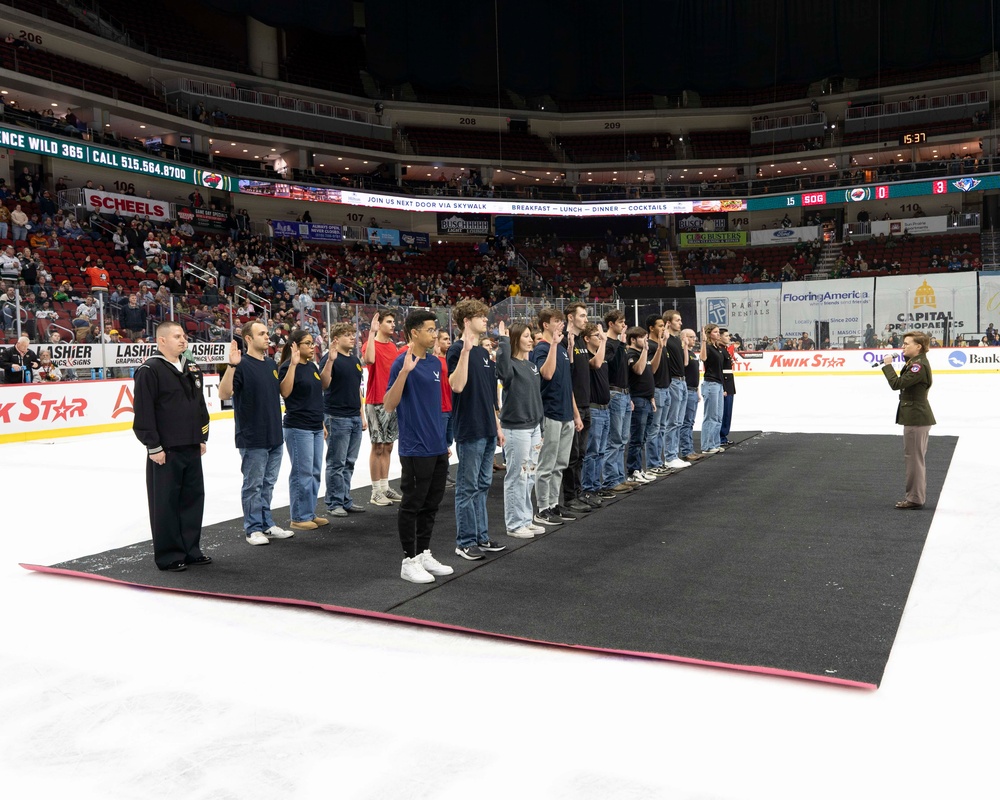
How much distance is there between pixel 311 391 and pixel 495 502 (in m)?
2.17

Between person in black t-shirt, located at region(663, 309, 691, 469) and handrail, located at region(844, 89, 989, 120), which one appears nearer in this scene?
person in black t-shirt, located at region(663, 309, 691, 469)

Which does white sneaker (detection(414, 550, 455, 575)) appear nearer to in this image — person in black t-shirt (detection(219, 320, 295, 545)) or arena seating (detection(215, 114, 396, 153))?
person in black t-shirt (detection(219, 320, 295, 545))

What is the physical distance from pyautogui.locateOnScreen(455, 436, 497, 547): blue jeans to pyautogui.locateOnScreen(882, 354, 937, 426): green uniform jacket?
360cm

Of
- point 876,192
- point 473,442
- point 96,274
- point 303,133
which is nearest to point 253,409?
point 473,442

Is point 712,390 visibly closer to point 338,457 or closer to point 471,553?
point 338,457

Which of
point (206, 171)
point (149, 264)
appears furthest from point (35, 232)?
point (206, 171)

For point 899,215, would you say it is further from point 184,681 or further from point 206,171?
point 184,681

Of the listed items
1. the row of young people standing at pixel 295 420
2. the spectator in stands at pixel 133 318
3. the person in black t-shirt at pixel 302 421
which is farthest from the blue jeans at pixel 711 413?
the spectator in stands at pixel 133 318

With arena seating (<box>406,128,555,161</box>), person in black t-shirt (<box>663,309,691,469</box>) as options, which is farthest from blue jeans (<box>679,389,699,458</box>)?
arena seating (<box>406,128,555,161</box>)

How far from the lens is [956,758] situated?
3.19m

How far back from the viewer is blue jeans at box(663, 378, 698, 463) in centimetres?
1004

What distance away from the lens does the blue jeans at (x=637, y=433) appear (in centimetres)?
904

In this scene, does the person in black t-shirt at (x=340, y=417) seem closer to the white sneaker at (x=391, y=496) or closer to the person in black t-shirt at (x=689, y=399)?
the white sneaker at (x=391, y=496)

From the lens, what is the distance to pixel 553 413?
710cm
